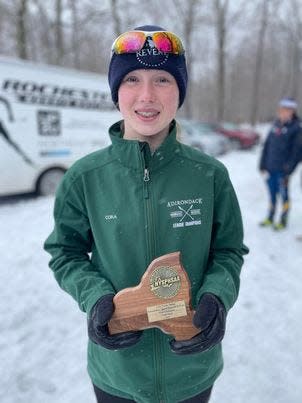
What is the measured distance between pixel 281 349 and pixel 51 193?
6.18 m

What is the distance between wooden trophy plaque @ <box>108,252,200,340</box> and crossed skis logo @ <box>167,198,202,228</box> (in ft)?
0.67

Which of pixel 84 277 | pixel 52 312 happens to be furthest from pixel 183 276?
pixel 52 312

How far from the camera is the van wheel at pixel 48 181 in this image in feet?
25.9

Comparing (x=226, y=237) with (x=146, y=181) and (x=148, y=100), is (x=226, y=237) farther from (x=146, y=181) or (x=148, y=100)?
(x=148, y=100)

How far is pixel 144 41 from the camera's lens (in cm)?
135

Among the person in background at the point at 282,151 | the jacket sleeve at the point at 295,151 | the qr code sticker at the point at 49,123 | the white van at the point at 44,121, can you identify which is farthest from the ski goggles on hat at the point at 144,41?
the qr code sticker at the point at 49,123

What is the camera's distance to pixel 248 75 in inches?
1732

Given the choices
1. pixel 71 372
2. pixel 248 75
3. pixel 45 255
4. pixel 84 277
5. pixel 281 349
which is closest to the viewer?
pixel 84 277

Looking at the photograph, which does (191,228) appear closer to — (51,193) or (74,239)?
(74,239)

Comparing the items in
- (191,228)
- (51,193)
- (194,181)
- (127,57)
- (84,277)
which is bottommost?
(51,193)

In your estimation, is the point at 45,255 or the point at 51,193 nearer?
the point at 45,255

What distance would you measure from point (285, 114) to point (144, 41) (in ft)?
15.1

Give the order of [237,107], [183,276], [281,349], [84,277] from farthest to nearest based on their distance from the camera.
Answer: [237,107] → [281,349] → [84,277] → [183,276]

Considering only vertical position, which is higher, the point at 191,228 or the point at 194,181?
the point at 194,181
